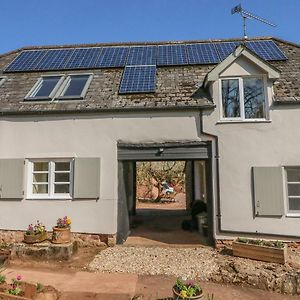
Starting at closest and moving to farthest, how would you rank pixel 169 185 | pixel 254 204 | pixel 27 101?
pixel 254 204, pixel 27 101, pixel 169 185

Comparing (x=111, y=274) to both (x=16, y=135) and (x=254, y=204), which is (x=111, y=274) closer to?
(x=254, y=204)

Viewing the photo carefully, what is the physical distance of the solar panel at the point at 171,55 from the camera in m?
13.1

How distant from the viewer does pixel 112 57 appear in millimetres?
14180

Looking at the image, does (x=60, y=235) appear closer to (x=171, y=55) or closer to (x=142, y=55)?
(x=142, y=55)

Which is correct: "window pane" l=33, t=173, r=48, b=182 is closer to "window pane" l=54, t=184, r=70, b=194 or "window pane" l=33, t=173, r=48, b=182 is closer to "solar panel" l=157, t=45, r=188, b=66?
"window pane" l=54, t=184, r=70, b=194

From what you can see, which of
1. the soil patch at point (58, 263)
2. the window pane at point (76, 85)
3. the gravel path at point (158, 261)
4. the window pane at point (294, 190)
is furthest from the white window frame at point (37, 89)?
the window pane at point (294, 190)

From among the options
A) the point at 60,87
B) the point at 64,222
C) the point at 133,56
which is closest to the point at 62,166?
the point at 64,222

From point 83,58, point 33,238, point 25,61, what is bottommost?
point 33,238

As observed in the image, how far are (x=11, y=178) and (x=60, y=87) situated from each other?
3.97m

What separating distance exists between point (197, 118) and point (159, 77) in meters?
2.95

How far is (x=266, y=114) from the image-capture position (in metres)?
10.1

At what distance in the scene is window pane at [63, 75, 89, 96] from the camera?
1139 centimetres

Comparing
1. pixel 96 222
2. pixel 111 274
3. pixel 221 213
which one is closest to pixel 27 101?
pixel 96 222

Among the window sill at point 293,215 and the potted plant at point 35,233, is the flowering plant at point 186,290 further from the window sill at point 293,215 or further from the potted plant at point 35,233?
the potted plant at point 35,233
